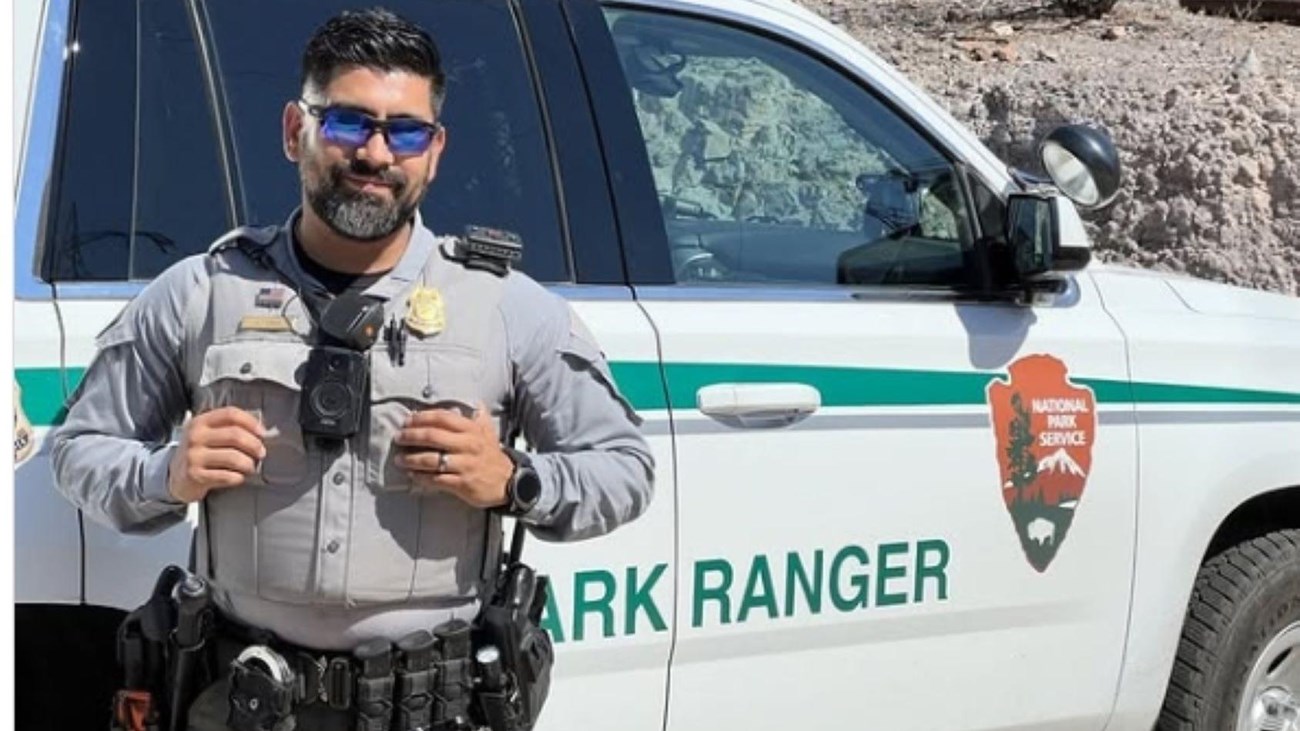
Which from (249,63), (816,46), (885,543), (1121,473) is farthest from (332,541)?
(1121,473)

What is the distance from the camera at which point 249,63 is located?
3.24 meters

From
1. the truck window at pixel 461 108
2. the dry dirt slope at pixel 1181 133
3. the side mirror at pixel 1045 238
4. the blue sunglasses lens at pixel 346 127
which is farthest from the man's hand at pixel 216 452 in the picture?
the dry dirt slope at pixel 1181 133

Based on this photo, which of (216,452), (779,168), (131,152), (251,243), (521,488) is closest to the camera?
(216,452)

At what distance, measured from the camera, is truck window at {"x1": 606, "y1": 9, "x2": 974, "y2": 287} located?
12.3 ft

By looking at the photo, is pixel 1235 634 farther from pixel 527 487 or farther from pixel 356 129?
pixel 356 129

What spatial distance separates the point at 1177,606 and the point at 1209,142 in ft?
16.6

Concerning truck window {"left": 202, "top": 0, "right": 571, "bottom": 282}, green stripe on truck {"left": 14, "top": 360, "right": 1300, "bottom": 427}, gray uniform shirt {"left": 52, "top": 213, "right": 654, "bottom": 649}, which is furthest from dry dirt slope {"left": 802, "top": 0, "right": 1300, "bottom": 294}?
gray uniform shirt {"left": 52, "top": 213, "right": 654, "bottom": 649}

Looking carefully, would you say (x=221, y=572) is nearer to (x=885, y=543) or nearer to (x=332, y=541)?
(x=332, y=541)

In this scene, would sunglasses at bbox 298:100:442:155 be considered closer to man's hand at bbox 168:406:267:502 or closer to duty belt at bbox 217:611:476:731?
man's hand at bbox 168:406:267:502

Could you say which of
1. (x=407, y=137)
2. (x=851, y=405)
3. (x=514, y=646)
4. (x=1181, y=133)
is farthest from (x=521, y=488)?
(x=1181, y=133)

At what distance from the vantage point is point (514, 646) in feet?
8.43

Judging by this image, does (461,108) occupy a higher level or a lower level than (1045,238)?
Answer: higher

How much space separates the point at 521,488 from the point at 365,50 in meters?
0.59

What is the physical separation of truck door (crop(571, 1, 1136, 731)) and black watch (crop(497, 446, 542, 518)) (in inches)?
36.4
